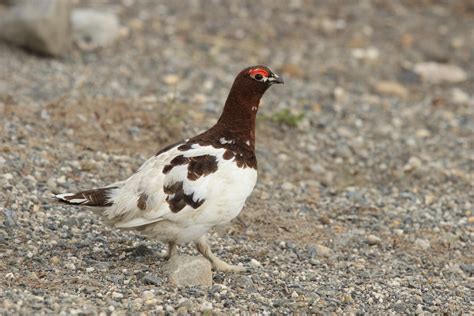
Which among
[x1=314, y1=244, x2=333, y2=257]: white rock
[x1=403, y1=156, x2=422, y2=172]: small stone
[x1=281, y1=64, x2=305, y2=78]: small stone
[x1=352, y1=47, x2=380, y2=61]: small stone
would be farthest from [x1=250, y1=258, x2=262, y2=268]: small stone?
[x1=352, y1=47, x2=380, y2=61]: small stone

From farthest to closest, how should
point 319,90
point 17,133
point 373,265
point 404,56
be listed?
point 404,56, point 319,90, point 17,133, point 373,265

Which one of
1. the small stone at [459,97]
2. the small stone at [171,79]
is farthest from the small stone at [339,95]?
the small stone at [171,79]

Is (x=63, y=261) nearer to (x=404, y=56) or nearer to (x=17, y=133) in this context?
(x=17, y=133)

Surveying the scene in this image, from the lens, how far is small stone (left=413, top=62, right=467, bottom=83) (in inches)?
557

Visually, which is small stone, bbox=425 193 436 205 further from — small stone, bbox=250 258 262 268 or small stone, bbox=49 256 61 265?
small stone, bbox=49 256 61 265

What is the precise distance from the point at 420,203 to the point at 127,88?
459 cm

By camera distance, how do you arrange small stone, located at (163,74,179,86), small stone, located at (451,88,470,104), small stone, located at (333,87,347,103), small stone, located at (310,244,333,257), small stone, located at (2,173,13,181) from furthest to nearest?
small stone, located at (451,88,470,104), small stone, located at (333,87,347,103), small stone, located at (163,74,179,86), small stone, located at (2,173,13,181), small stone, located at (310,244,333,257)

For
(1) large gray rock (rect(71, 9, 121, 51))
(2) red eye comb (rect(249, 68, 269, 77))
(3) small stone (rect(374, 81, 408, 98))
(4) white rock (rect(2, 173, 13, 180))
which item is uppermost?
(2) red eye comb (rect(249, 68, 269, 77))

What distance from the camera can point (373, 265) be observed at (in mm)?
7848

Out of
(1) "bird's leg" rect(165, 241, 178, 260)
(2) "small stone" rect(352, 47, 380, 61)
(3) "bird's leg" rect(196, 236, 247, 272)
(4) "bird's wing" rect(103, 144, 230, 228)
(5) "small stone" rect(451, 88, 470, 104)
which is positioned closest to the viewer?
(4) "bird's wing" rect(103, 144, 230, 228)

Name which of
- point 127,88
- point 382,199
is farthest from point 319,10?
point 382,199

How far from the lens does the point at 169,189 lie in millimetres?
6516

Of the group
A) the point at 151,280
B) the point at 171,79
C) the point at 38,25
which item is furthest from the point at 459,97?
the point at 151,280

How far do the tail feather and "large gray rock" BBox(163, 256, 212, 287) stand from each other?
0.71 m
